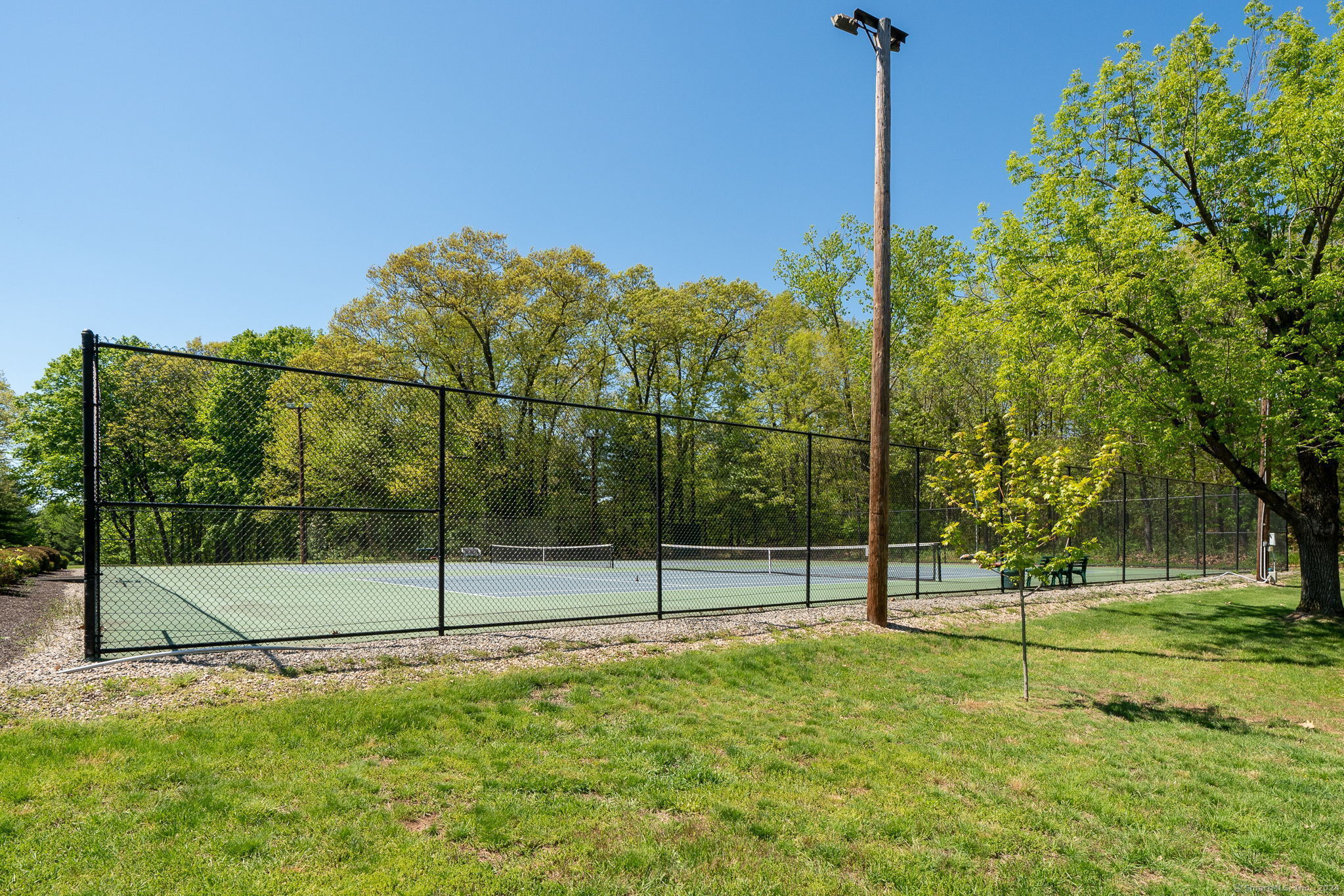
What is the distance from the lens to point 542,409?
1048 inches

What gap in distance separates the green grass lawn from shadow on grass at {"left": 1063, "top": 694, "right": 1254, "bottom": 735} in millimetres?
45

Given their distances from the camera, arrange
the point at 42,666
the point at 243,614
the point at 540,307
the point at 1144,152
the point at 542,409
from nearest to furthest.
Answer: the point at 42,666, the point at 243,614, the point at 1144,152, the point at 542,409, the point at 540,307

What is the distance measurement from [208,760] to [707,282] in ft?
109

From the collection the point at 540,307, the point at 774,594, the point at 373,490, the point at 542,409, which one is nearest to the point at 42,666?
the point at 774,594

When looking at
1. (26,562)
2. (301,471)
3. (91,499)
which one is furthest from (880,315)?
(26,562)

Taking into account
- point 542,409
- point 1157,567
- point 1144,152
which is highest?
point 1144,152

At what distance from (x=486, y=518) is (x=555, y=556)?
8.17 feet

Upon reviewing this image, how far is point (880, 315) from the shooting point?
10578 millimetres

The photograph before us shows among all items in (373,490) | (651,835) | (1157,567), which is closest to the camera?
(651,835)

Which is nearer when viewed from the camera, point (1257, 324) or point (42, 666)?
point (42, 666)

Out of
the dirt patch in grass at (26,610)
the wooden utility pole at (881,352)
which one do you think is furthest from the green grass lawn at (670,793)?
the wooden utility pole at (881,352)

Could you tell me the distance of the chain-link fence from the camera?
11336 millimetres

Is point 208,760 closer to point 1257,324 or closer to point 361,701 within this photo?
point 361,701

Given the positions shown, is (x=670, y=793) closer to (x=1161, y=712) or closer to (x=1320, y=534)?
(x=1161, y=712)
